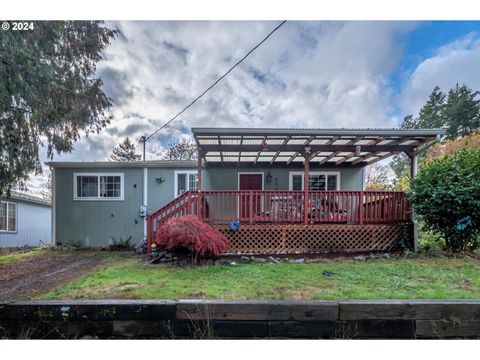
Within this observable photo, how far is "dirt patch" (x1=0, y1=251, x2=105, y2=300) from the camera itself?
13.1 feet

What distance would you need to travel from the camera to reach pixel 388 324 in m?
2.75

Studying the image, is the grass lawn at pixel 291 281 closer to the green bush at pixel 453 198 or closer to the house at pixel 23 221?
the green bush at pixel 453 198

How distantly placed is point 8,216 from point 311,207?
13.1 metres

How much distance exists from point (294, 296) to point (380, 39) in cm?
664

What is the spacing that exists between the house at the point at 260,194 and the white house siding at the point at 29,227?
424 centimetres

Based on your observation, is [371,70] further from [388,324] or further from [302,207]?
[388,324]

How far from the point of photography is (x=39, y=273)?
5285 millimetres

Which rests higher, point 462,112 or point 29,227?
point 462,112

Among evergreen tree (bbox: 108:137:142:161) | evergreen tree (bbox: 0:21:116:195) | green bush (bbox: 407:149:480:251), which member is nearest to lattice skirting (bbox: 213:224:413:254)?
green bush (bbox: 407:149:480:251)

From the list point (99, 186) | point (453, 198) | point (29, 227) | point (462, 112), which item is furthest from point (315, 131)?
point (462, 112)

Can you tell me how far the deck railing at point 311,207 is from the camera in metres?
6.27

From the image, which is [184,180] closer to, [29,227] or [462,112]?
[29,227]
